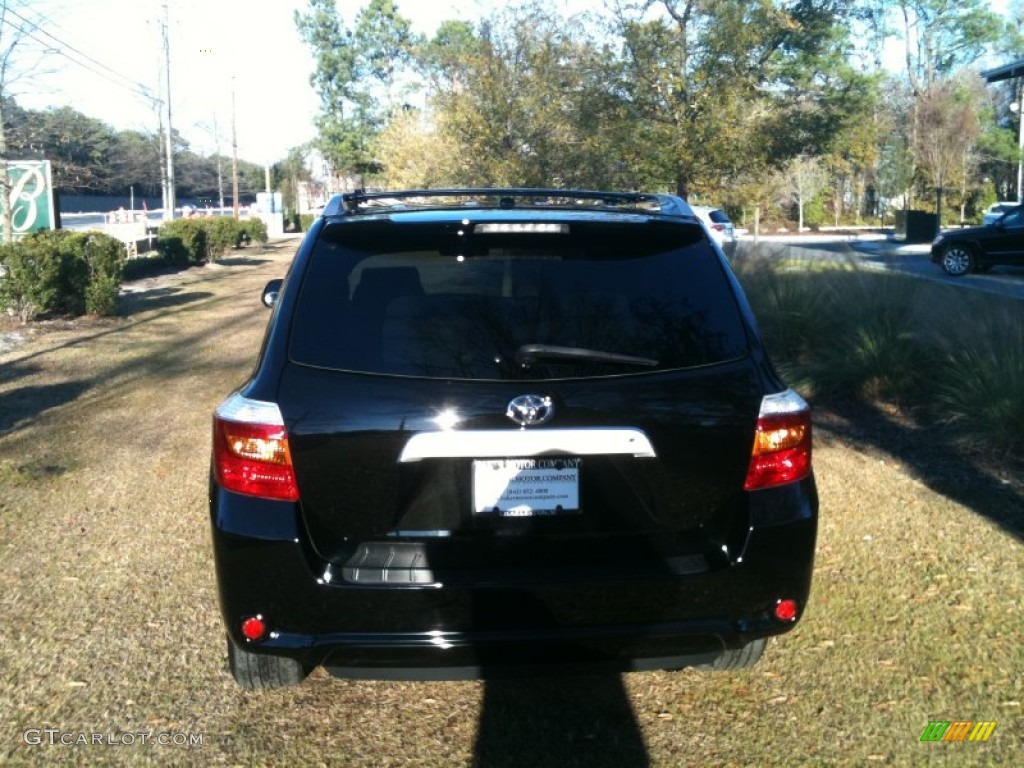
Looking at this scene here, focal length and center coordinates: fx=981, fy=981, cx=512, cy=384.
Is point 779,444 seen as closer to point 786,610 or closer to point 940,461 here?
point 786,610

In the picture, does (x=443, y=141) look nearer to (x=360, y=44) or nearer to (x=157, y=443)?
(x=157, y=443)

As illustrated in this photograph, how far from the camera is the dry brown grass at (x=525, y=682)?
3.27 metres

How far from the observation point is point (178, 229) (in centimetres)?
2570

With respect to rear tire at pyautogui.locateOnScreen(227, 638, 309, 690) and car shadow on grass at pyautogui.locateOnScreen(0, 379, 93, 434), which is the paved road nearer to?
car shadow on grass at pyautogui.locateOnScreen(0, 379, 93, 434)

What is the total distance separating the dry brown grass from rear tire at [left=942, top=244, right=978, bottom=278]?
1719 cm

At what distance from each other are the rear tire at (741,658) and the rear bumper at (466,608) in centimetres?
39

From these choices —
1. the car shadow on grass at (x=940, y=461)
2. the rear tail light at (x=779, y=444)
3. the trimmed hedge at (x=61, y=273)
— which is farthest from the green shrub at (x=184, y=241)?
the rear tail light at (x=779, y=444)

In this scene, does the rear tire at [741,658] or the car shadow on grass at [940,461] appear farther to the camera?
the car shadow on grass at [940,461]

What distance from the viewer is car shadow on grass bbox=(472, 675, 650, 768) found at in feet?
10.6

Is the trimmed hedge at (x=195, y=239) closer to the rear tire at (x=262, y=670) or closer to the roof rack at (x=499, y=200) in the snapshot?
the roof rack at (x=499, y=200)

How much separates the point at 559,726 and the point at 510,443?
1167 millimetres

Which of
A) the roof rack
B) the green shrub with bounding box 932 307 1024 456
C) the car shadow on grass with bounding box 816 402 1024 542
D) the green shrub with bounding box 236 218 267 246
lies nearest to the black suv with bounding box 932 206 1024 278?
the green shrub with bounding box 932 307 1024 456

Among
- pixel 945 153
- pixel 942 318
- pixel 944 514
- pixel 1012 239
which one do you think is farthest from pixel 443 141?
pixel 945 153

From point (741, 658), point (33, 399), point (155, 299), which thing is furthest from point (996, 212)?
point (741, 658)
